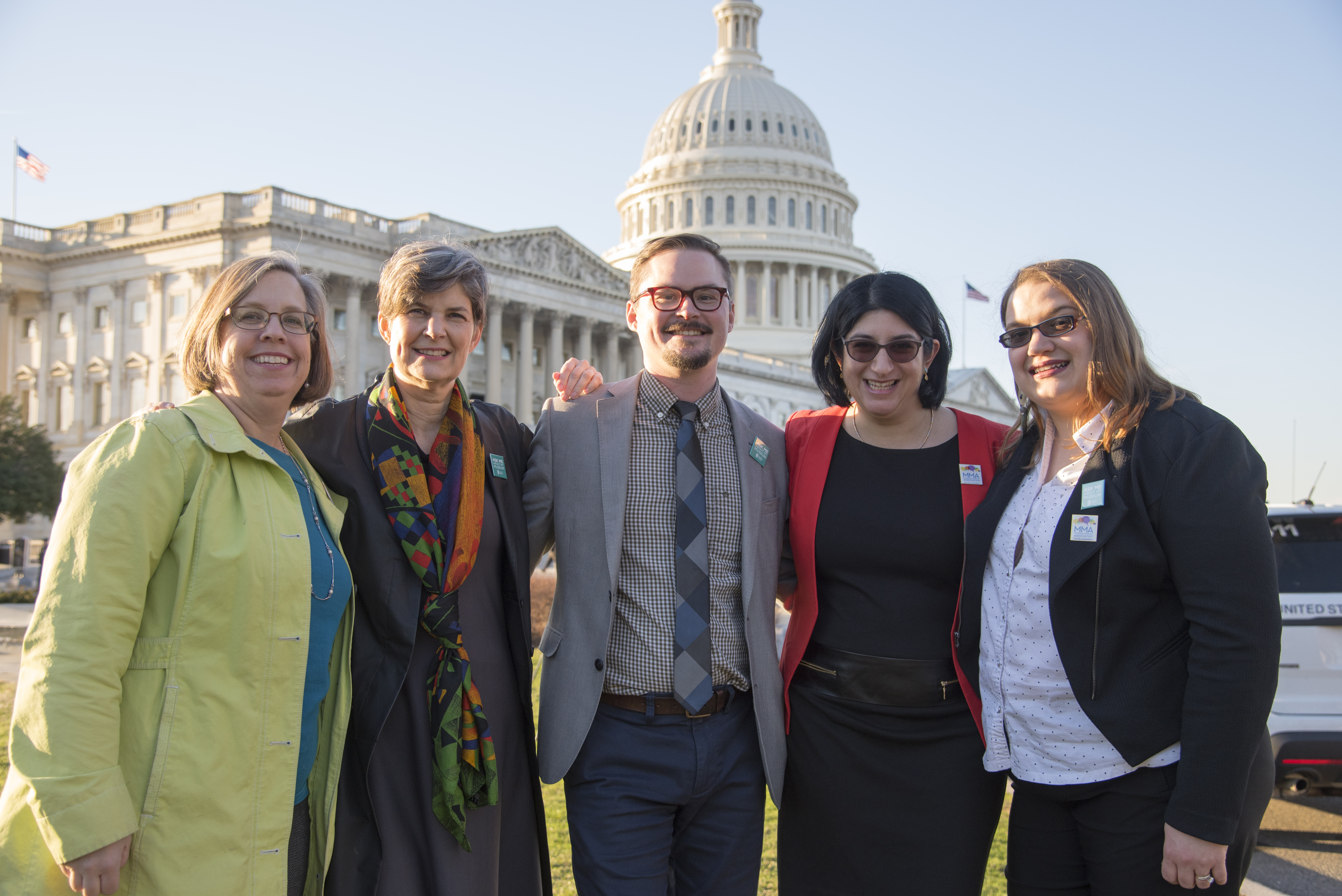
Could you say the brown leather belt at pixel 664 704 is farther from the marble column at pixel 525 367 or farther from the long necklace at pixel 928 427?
the marble column at pixel 525 367

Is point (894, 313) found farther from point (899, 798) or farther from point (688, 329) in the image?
point (899, 798)

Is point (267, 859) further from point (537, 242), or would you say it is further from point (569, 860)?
point (537, 242)

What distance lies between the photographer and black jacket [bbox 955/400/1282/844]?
297 centimetres

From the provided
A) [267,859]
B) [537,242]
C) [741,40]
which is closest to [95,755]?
[267,859]

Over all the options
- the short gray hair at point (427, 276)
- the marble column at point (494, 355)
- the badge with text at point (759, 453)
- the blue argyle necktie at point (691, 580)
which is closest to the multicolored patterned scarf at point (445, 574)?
the short gray hair at point (427, 276)

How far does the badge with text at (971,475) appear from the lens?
386cm

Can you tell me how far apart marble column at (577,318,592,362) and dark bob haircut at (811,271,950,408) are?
50.0 m

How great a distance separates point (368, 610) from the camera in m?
3.49

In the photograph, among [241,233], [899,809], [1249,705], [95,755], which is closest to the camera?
[95,755]

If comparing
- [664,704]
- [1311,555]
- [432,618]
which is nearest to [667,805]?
[664,704]

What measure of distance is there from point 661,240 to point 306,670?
2035 millimetres

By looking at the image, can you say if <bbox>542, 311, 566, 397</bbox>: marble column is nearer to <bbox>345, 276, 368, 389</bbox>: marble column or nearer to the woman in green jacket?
<bbox>345, 276, 368, 389</bbox>: marble column

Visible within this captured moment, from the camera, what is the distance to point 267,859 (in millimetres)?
3053

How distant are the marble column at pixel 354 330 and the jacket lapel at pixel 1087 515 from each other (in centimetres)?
4233
